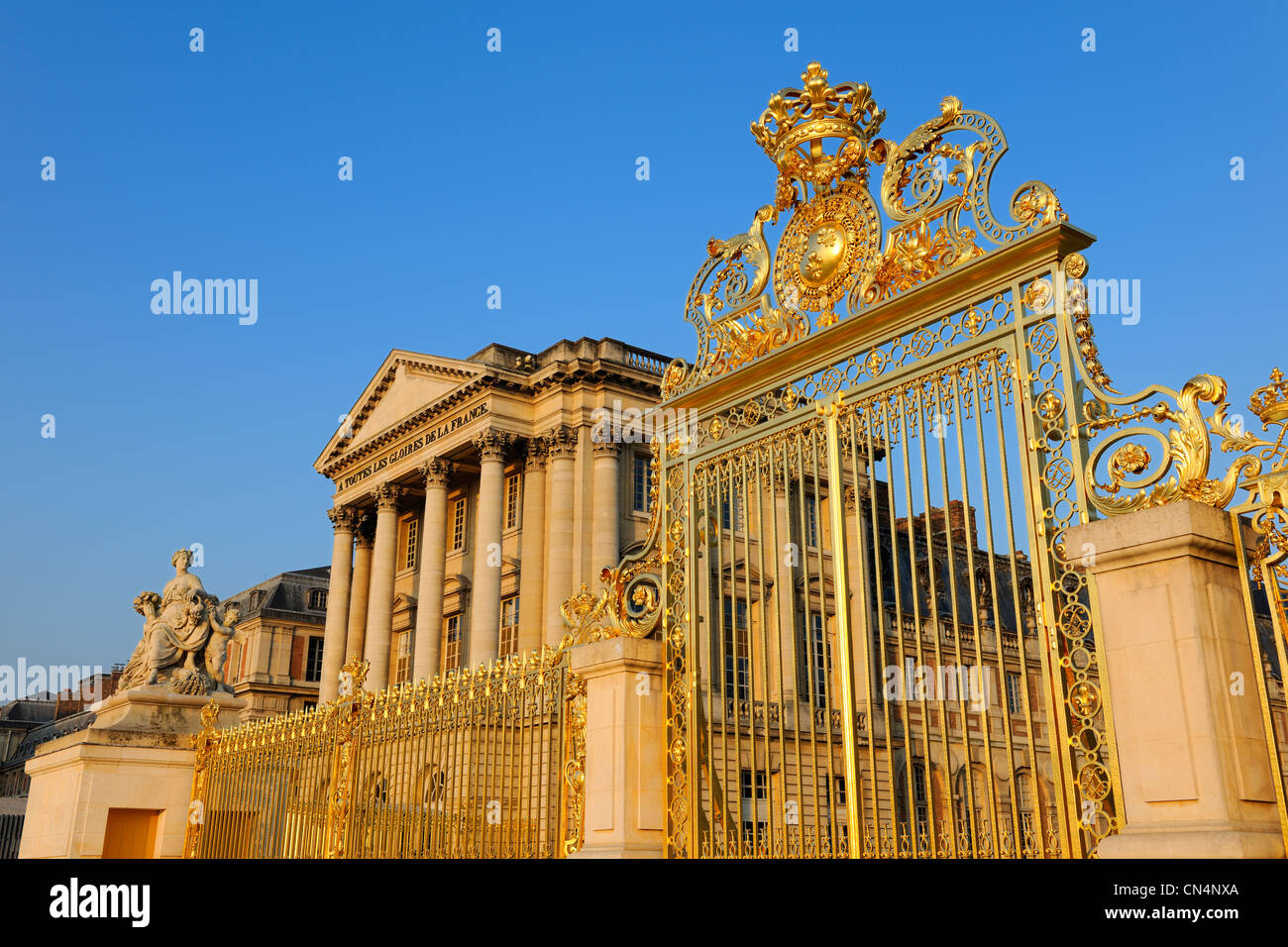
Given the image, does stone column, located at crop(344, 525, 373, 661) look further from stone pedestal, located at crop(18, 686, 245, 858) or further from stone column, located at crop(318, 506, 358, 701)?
stone pedestal, located at crop(18, 686, 245, 858)

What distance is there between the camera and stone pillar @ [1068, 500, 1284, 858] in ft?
16.5

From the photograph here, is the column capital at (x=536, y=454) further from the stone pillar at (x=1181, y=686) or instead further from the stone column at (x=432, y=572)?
the stone pillar at (x=1181, y=686)

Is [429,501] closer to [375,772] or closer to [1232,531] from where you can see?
[375,772]

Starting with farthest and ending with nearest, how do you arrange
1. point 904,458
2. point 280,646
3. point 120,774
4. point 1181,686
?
point 280,646
point 120,774
point 904,458
point 1181,686

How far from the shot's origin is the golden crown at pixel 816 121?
8023 mm

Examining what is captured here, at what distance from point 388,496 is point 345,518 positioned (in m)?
3.66

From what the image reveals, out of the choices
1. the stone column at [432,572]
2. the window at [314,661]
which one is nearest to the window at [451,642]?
the stone column at [432,572]

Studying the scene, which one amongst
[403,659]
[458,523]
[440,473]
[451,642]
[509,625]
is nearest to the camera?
[509,625]

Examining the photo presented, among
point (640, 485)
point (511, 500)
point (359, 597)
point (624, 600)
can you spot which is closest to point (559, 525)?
point (640, 485)

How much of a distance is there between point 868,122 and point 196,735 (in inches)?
→ 393

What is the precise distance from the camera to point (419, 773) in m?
9.85

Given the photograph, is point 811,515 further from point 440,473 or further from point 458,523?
point 458,523

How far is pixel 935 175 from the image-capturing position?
7363 millimetres

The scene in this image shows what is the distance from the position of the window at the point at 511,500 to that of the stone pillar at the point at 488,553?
1201mm
